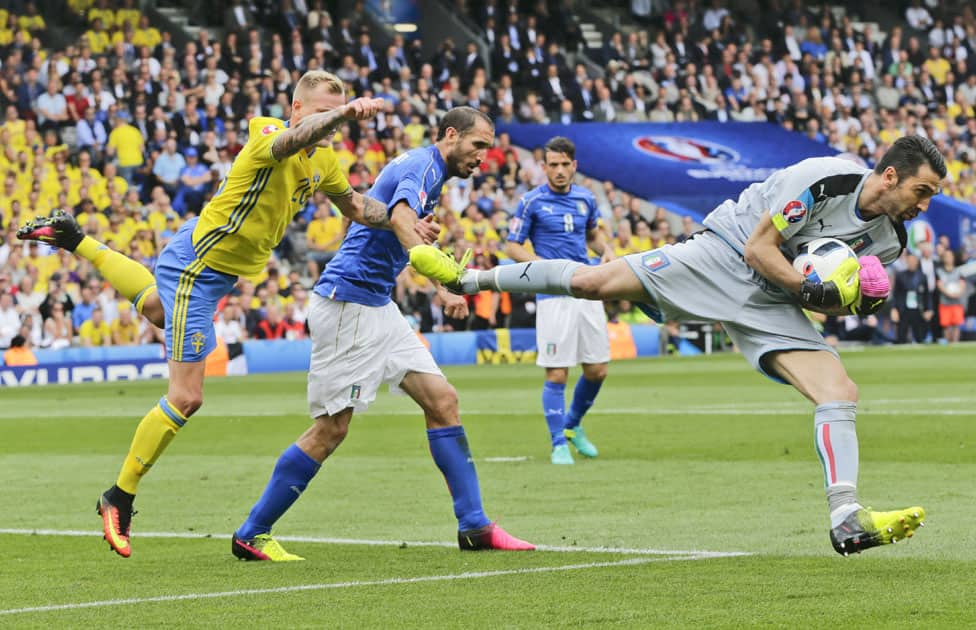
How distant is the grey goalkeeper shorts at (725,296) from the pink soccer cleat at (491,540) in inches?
53.8

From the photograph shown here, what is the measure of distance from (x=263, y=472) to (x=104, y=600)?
20.5 ft

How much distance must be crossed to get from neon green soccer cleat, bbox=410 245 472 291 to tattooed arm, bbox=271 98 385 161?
0.75m

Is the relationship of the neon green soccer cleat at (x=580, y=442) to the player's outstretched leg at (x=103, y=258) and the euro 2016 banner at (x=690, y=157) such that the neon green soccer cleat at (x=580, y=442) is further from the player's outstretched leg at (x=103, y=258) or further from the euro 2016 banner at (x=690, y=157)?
the euro 2016 banner at (x=690, y=157)

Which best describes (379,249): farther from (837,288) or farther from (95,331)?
(95,331)

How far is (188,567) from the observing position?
8555 millimetres

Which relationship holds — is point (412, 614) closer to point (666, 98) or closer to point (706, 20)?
point (666, 98)

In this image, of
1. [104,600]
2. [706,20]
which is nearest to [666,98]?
[706,20]

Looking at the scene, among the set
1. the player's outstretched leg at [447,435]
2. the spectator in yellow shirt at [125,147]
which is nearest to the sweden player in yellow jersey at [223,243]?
the player's outstretched leg at [447,435]

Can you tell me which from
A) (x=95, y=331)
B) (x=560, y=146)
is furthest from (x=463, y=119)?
(x=95, y=331)

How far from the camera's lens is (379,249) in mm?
9352

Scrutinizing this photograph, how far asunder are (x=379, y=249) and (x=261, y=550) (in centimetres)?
169

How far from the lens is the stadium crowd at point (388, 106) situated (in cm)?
2958

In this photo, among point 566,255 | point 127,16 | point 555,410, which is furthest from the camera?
point 127,16

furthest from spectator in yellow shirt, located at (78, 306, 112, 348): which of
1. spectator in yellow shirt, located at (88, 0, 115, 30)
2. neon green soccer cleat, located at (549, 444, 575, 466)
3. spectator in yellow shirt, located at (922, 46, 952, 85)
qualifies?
spectator in yellow shirt, located at (922, 46, 952, 85)
